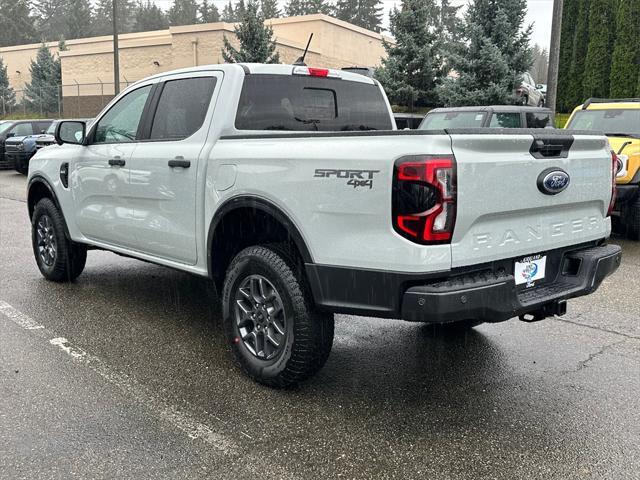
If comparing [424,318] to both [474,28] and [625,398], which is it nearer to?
[625,398]

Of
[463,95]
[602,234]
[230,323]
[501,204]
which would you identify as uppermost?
[463,95]

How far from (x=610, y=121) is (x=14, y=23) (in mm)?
80461

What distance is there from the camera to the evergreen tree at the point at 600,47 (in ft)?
74.4

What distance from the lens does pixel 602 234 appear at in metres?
4.07

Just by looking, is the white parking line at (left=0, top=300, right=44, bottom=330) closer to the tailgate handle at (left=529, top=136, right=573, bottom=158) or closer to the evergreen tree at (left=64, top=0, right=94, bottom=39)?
the tailgate handle at (left=529, top=136, right=573, bottom=158)

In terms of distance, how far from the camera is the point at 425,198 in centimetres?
304

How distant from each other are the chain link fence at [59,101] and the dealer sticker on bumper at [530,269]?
1348 inches

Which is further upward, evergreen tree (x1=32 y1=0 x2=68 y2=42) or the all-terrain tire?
evergreen tree (x1=32 y1=0 x2=68 y2=42)

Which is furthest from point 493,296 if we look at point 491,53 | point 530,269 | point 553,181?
point 491,53

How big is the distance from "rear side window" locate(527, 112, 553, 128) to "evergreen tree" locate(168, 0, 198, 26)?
73.6 metres

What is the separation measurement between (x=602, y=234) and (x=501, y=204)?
120cm

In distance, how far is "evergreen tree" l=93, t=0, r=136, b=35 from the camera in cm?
8200

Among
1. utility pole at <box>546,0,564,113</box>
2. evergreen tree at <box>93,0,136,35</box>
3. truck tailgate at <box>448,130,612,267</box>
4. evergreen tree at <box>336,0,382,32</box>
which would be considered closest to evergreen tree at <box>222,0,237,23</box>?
evergreen tree at <box>93,0,136,35</box>

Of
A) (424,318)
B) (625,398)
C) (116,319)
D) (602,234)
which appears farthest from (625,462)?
(116,319)
